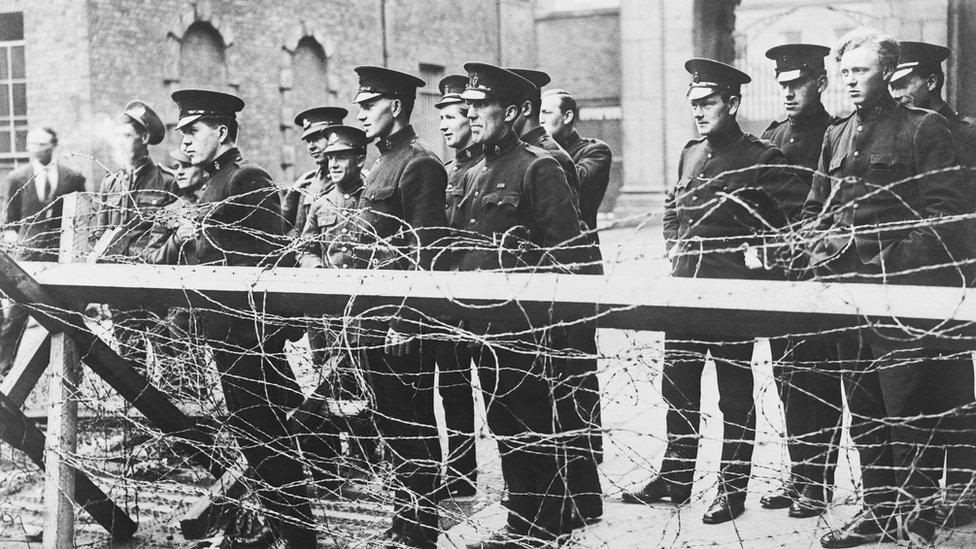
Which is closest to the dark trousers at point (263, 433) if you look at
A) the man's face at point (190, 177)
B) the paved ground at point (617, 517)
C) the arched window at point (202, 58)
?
the paved ground at point (617, 517)

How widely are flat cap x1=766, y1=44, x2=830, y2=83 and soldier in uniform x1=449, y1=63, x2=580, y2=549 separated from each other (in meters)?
1.44

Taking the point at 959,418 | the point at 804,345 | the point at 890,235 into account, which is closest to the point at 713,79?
the point at 890,235

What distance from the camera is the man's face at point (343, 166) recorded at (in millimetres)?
6523

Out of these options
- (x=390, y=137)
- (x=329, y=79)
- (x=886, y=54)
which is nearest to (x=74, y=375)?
(x=390, y=137)

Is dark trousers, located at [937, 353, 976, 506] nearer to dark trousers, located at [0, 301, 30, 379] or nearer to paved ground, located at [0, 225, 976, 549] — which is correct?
paved ground, located at [0, 225, 976, 549]

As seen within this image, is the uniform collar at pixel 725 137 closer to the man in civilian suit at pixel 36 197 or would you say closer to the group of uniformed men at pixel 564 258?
the group of uniformed men at pixel 564 258

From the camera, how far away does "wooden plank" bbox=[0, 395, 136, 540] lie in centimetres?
470

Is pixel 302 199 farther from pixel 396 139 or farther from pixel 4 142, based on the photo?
pixel 4 142

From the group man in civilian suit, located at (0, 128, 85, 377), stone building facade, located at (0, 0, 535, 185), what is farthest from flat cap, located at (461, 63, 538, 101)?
stone building facade, located at (0, 0, 535, 185)

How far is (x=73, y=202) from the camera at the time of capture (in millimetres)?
4922

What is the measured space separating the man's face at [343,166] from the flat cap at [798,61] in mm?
2413

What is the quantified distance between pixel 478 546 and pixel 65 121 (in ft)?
40.5

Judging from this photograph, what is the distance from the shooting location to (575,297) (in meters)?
3.61

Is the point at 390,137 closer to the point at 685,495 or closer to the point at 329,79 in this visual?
the point at 685,495
